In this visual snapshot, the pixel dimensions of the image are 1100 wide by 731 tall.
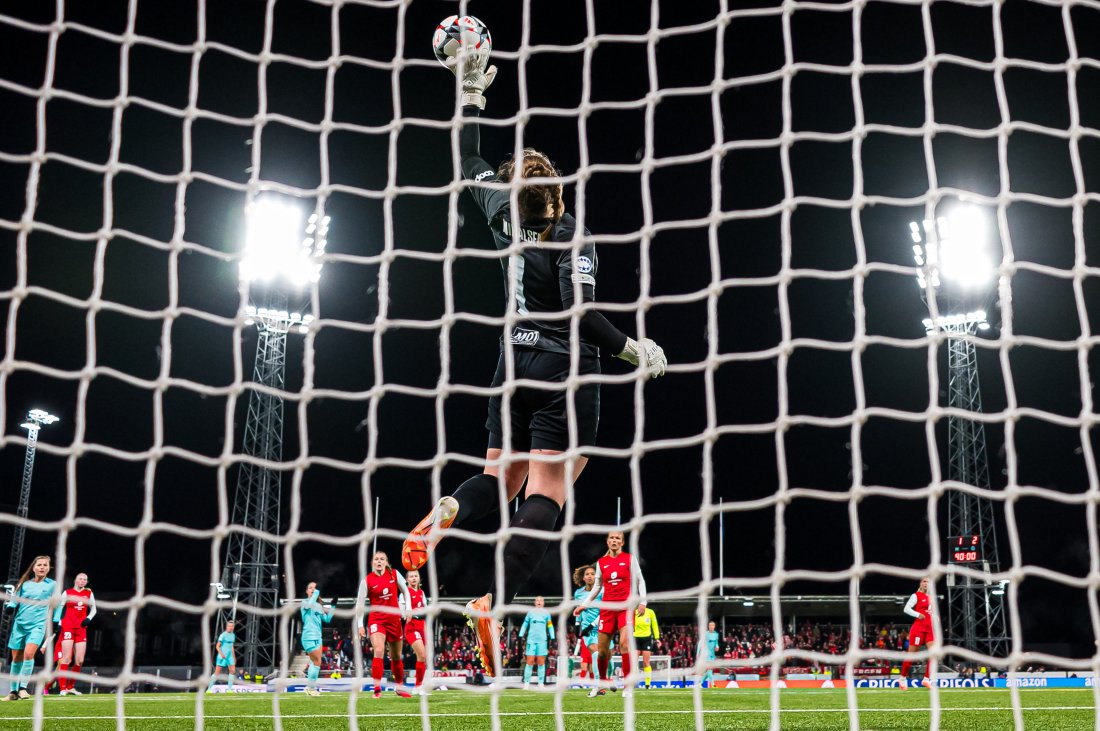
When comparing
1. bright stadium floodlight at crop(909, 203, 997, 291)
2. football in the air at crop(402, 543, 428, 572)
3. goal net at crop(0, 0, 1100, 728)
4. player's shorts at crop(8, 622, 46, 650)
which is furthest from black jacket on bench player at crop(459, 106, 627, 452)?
bright stadium floodlight at crop(909, 203, 997, 291)

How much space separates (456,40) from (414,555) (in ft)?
7.40

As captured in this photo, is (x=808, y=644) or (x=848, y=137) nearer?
(x=848, y=137)

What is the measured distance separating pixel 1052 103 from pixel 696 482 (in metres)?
14.8

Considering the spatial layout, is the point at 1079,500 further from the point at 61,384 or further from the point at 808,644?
the point at 808,644

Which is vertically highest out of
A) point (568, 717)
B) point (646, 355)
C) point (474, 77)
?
point (474, 77)

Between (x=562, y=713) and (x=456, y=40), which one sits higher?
(x=456, y=40)

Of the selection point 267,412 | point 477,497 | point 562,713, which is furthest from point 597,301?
point 477,497

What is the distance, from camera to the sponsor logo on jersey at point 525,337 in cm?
388

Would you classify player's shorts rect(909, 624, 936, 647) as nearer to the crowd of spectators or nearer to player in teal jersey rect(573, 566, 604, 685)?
player in teal jersey rect(573, 566, 604, 685)

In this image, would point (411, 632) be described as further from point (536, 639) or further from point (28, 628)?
point (536, 639)

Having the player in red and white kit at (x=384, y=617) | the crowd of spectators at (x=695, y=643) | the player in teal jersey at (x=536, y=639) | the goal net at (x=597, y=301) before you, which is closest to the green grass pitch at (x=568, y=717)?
the player in red and white kit at (x=384, y=617)

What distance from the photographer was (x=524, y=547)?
348cm

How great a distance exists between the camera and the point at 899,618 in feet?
106

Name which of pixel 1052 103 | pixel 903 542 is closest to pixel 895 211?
pixel 1052 103
